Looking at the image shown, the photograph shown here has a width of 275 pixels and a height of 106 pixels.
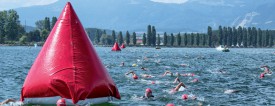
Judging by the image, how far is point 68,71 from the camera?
54.6 feet

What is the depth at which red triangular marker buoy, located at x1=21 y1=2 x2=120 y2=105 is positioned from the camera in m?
16.5

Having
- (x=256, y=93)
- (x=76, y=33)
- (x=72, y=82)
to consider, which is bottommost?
(x=256, y=93)

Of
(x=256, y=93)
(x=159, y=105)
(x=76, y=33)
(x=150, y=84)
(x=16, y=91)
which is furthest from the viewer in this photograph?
(x=150, y=84)

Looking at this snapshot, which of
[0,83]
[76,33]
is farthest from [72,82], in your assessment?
[0,83]

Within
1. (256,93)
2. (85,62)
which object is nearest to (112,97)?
(85,62)

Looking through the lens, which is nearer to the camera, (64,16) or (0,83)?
(64,16)

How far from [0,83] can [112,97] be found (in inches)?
519

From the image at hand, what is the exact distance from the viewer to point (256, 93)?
27438 millimetres

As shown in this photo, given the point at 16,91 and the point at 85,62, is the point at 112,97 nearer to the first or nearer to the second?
the point at 85,62

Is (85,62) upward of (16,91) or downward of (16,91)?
upward

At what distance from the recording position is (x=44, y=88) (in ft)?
54.9

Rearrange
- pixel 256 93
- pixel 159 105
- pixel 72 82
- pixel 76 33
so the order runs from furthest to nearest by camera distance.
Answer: pixel 256 93, pixel 159 105, pixel 76 33, pixel 72 82

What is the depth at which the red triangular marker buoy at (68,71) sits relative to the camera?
1650 centimetres

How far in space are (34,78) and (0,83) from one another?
12639mm
